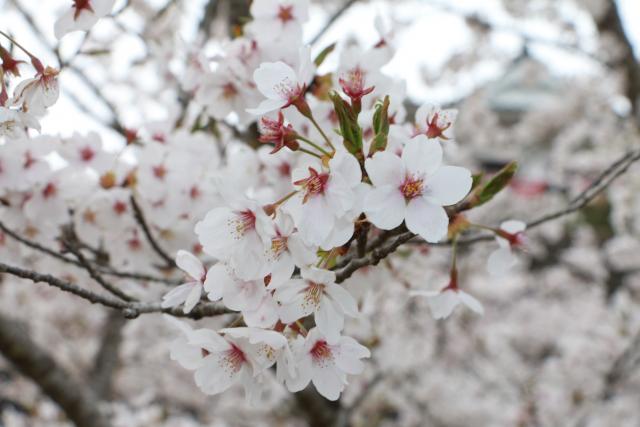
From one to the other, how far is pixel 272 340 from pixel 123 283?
80 cm

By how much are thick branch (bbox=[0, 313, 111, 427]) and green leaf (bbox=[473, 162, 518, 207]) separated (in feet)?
5.27

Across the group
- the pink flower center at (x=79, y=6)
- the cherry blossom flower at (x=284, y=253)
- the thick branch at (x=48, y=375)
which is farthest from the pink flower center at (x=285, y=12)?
the thick branch at (x=48, y=375)

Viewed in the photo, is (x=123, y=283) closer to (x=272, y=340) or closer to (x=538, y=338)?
(x=272, y=340)

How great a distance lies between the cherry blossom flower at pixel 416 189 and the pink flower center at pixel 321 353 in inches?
8.3

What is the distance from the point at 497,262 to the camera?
1.05 metres

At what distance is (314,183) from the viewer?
2.55 feet

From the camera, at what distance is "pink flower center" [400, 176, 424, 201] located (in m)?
0.78

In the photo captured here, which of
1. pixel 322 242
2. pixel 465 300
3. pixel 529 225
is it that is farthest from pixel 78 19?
pixel 529 225

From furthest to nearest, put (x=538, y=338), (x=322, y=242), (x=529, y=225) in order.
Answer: (x=538, y=338), (x=529, y=225), (x=322, y=242)

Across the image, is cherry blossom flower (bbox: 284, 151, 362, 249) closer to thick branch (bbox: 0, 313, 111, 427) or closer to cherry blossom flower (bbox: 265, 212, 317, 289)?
cherry blossom flower (bbox: 265, 212, 317, 289)

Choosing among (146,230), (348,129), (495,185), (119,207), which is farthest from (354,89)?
(119,207)

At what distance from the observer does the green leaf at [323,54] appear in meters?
1.22

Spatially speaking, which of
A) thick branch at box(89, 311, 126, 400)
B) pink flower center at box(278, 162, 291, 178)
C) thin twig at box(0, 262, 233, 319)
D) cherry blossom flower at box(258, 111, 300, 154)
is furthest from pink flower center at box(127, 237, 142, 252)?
thick branch at box(89, 311, 126, 400)

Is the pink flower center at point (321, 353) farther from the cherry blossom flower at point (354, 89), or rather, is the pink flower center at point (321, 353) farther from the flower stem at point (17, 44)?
the flower stem at point (17, 44)
